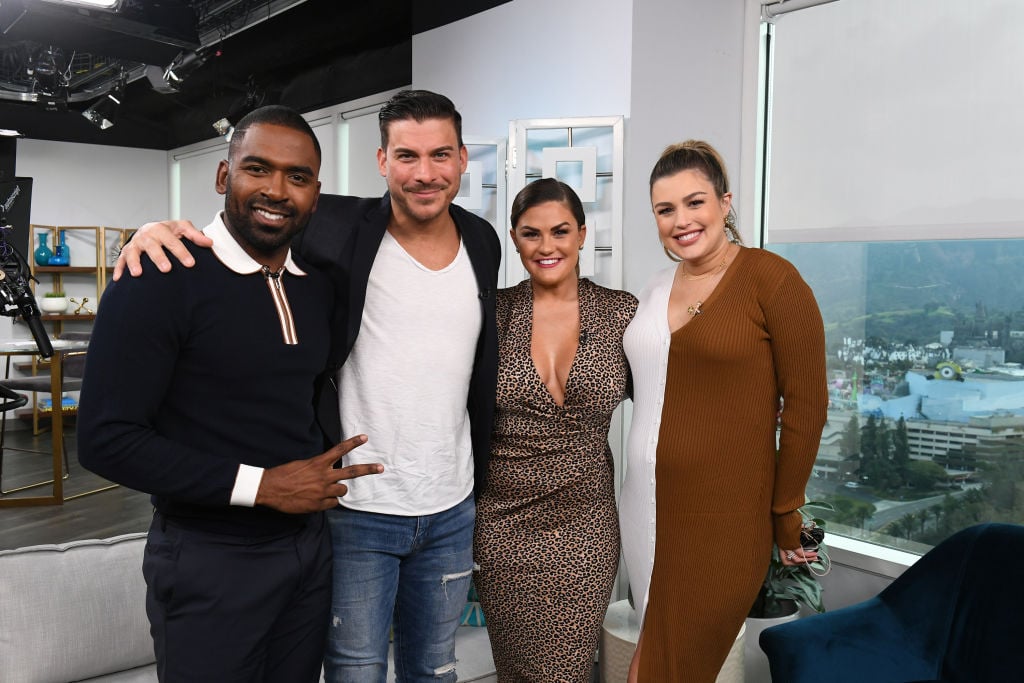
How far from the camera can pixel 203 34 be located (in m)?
6.14

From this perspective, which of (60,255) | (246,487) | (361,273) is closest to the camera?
(246,487)

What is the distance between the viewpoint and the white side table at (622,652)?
2.63 metres

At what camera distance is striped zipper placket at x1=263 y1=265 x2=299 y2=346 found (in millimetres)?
1520

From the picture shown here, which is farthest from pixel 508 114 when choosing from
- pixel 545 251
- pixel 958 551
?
pixel 958 551

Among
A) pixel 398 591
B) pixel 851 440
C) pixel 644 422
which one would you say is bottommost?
pixel 398 591

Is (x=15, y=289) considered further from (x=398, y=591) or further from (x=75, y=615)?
(x=398, y=591)

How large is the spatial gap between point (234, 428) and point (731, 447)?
114cm

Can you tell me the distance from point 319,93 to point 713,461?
6.13m

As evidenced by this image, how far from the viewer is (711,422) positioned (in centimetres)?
196

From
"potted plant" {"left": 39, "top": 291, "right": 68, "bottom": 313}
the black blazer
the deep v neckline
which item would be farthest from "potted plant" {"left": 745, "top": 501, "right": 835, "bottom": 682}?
"potted plant" {"left": 39, "top": 291, "right": 68, "bottom": 313}

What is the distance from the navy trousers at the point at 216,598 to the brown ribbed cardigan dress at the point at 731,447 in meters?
0.95

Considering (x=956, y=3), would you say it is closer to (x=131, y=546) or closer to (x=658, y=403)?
(x=658, y=403)

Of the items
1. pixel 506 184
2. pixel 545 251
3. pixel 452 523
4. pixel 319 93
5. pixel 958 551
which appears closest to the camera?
A: pixel 452 523

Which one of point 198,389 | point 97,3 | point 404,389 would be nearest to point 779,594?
point 404,389
